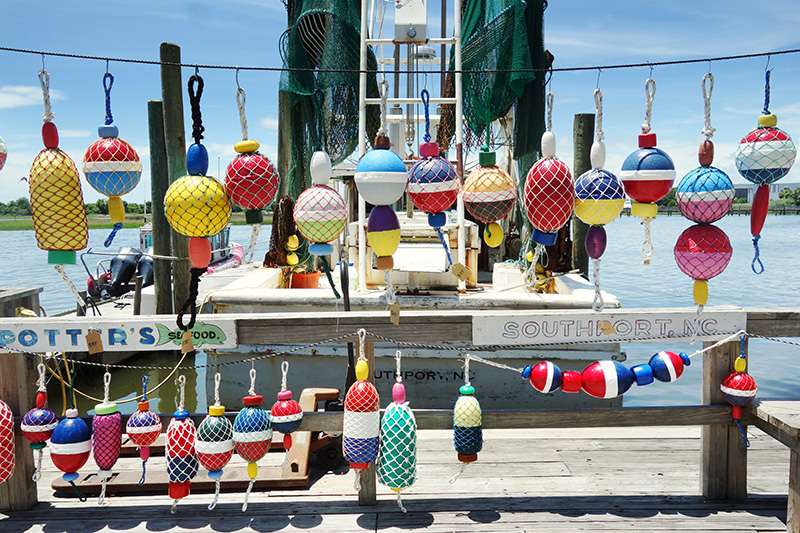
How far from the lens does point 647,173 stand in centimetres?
267

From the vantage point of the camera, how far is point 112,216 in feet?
9.21

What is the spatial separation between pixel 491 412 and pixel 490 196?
1.06m

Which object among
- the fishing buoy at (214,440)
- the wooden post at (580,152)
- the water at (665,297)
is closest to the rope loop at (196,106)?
the fishing buoy at (214,440)

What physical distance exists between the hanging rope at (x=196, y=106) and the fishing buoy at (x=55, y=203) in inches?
23.4

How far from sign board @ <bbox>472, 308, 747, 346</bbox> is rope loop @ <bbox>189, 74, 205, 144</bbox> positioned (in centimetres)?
154

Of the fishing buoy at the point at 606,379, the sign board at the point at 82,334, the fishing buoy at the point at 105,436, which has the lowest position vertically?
the fishing buoy at the point at 105,436

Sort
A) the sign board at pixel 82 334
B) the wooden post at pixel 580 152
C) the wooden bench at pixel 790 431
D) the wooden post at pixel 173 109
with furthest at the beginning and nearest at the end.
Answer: the wooden post at pixel 580 152
the wooden post at pixel 173 109
the sign board at pixel 82 334
the wooden bench at pixel 790 431

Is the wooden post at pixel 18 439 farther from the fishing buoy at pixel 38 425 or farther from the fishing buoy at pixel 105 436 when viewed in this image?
the fishing buoy at pixel 105 436

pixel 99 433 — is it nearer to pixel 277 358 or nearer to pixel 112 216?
pixel 112 216

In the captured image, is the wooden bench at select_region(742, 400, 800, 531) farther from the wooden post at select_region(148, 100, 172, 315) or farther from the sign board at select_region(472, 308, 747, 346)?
the wooden post at select_region(148, 100, 172, 315)

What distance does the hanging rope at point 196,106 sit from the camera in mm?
2627

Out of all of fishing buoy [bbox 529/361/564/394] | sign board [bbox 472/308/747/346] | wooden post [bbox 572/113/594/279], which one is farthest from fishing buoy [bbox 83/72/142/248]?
wooden post [bbox 572/113/594/279]

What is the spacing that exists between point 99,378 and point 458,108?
8280mm

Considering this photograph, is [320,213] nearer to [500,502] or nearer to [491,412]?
[491,412]
